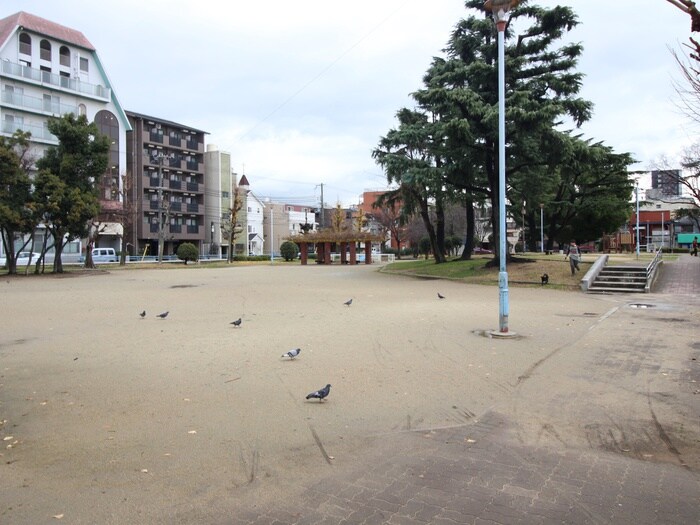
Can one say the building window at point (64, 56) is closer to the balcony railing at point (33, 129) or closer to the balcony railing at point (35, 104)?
the balcony railing at point (35, 104)

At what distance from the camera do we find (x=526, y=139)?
974 inches

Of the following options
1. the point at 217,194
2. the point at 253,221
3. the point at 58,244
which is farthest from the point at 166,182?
the point at 58,244

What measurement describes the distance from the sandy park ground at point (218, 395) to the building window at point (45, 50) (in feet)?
141

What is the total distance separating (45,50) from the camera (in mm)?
47562

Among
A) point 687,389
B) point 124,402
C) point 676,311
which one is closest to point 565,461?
point 687,389

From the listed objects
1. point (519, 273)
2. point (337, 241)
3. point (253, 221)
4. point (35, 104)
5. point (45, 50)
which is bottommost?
point (519, 273)

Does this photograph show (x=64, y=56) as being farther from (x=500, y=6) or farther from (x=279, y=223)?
(x=500, y=6)

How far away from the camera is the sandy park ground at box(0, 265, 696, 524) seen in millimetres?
3848

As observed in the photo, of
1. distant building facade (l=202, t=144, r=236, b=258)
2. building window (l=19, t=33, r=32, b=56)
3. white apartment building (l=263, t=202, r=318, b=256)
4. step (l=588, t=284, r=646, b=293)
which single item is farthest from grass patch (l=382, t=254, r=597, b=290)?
white apartment building (l=263, t=202, r=318, b=256)

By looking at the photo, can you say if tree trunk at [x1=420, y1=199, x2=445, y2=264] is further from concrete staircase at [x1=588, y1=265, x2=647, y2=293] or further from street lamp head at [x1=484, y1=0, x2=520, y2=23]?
street lamp head at [x1=484, y1=0, x2=520, y2=23]

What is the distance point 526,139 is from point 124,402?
75.0 ft

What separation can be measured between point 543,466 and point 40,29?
5541 cm

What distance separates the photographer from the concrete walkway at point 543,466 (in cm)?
346

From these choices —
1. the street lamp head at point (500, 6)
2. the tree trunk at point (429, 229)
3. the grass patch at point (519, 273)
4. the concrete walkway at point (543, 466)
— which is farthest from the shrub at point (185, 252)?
the concrete walkway at point (543, 466)
